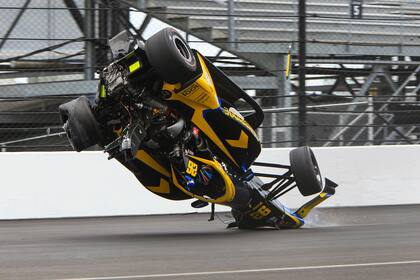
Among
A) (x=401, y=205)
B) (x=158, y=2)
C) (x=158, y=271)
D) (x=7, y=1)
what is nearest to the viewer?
(x=158, y=271)

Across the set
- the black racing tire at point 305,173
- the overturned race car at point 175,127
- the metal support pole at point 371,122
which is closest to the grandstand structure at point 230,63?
the metal support pole at point 371,122

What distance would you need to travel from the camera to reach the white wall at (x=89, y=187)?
29.8 feet

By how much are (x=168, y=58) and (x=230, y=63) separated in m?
4.87

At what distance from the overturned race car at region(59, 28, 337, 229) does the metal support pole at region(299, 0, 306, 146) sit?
106 inches

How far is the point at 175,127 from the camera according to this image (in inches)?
249

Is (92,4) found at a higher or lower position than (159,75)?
higher

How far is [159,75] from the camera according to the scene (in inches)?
246

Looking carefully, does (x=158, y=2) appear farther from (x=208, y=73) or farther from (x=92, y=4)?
(x=208, y=73)

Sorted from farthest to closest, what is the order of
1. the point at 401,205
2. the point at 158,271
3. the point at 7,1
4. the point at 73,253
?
the point at 401,205, the point at 7,1, the point at 73,253, the point at 158,271

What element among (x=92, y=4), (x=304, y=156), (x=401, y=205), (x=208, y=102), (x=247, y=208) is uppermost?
(x=92, y=4)

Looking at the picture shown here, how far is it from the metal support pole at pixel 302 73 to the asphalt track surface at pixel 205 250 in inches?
59.2

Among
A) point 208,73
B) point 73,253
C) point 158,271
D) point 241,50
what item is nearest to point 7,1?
point 241,50

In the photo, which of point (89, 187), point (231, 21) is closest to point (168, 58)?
point (89, 187)

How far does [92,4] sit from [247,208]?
4.37 metres
